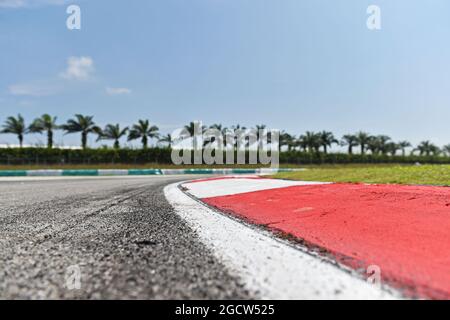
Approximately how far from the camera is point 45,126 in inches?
1866

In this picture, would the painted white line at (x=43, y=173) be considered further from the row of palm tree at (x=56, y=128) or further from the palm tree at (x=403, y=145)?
the palm tree at (x=403, y=145)

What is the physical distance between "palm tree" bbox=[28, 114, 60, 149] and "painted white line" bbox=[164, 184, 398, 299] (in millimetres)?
51559

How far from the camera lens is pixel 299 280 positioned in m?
2.01

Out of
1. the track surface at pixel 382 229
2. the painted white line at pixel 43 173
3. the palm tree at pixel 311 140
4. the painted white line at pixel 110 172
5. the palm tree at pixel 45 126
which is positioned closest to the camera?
the track surface at pixel 382 229

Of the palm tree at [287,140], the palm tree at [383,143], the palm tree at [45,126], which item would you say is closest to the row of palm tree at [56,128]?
the palm tree at [45,126]

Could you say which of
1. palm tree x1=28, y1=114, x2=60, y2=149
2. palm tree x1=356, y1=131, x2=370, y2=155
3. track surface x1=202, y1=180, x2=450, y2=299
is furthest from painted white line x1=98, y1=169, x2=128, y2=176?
palm tree x1=356, y1=131, x2=370, y2=155

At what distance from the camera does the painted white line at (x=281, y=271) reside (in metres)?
1.82

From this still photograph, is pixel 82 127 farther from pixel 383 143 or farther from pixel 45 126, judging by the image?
pixel 383 143

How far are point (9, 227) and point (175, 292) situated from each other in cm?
320

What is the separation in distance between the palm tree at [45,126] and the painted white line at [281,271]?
5156cm

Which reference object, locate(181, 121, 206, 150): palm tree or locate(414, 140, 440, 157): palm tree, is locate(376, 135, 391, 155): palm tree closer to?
locate(414, 140, 440, 157): palm tree

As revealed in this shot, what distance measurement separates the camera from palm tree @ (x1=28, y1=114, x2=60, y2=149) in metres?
47.0

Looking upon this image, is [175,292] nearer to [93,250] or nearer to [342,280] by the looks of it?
[342,280]

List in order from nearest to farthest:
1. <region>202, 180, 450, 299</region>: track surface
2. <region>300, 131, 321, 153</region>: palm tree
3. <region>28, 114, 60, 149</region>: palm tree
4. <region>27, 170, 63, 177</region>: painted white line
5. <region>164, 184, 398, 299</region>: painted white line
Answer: <region>164, 184, 398, 299</region>: painted white line
<region>202, 180, 450, 299</region>: track surface
<region>27, 170, 63, 177</region>: painted white line
<region>28, 114, 60, 149</region>: palm tree
<region>300, 131, 321, 153</region>: palm tree
